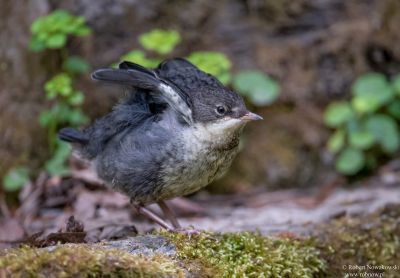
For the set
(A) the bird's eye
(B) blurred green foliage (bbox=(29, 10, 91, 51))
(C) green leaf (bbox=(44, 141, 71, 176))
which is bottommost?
(C) green leaf (bbox=(44, 141, 71, 176))

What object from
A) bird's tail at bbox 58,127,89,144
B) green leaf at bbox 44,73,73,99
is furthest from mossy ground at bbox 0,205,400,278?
green leaf at bbox 44,73,73,99

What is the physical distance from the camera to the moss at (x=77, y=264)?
10.2 feet

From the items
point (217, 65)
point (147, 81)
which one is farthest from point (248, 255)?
point (217, 65)

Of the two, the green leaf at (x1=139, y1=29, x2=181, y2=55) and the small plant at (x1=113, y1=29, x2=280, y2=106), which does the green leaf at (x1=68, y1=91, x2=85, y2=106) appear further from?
the green leaf at (x1=139, y1=29, x2=181, y2=55)

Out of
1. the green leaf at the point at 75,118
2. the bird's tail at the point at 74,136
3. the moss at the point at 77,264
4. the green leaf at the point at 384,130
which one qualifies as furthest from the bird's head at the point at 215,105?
the green leaf at the point at 384,130

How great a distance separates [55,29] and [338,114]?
10.1 ft

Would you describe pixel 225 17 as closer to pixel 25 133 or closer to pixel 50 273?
pixel 25 133

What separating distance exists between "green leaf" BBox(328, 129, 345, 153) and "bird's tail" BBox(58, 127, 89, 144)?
A: 2.99 meters

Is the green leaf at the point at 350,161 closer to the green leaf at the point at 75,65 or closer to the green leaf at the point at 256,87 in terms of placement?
the green leaf at the point at 256,87

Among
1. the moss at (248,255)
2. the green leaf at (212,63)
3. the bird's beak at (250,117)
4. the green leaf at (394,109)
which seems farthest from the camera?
the green leaf at (394,109)

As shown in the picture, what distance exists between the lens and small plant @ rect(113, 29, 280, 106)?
20.2ft

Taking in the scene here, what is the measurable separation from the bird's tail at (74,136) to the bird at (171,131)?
483 millimetres

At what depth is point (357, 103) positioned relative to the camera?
6.96 meters

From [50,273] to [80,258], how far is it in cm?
16
